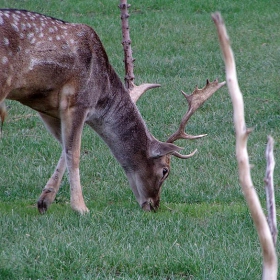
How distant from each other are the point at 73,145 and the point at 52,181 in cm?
44

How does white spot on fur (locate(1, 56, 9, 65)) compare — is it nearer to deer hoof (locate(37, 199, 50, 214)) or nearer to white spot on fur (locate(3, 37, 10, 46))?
white spot on fur (locate(3, 37, 10, 46))

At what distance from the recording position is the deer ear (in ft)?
23.5

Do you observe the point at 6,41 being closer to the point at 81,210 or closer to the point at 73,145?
the point at 73,145

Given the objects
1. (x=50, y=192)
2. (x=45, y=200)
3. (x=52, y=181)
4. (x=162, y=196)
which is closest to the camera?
(x=45, y=200)

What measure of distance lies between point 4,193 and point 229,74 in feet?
17.1

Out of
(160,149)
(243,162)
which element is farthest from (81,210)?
(243,162)

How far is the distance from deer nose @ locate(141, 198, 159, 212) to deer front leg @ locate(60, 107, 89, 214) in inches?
25.9

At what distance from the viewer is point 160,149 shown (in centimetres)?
723

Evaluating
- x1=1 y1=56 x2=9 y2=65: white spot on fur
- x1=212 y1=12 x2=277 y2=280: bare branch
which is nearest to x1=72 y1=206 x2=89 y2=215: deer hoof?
x1=1 y1=56 x2=9 y2=65: white spot on fur

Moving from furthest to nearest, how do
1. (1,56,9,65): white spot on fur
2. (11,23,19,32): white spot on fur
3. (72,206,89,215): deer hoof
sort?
(72,206,89,215): deer hoof → (11,23,19,32): white spot on fur → (1,56,9,65): white spot on fur

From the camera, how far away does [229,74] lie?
8.42ft

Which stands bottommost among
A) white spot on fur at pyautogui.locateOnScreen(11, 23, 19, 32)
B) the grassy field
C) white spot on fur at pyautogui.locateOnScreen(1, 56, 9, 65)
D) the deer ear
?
the grassy field

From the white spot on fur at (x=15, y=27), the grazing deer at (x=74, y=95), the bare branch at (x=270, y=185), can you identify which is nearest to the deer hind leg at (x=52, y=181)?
the grazing deer at (x=74, y=95)

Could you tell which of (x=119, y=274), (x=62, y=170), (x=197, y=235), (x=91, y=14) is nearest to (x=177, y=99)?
(x=62, y=170)
